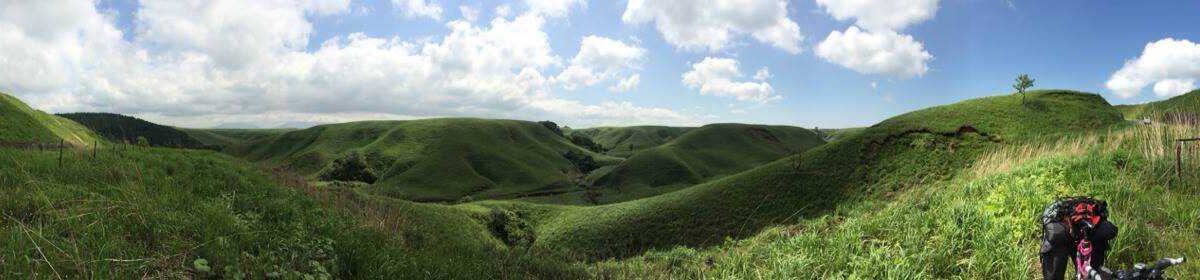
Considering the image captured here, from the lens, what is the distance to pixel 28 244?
6.02 meters

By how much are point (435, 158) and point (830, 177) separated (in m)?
137

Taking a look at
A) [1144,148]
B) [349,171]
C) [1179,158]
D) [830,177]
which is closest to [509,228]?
[830,177]

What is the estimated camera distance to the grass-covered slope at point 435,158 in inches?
5527

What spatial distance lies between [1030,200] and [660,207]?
40.4 m

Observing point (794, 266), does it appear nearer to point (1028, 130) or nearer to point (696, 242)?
point (696, 242)

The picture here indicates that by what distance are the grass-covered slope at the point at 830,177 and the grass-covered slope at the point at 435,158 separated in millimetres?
89538

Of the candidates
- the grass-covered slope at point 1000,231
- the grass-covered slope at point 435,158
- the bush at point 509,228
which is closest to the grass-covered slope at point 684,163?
Result: the grass-covered slope at point 435,158

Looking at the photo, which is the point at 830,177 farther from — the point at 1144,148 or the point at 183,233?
the point at 183,233

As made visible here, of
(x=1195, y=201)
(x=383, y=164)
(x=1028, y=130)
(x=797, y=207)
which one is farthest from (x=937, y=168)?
(x=383, y=164)

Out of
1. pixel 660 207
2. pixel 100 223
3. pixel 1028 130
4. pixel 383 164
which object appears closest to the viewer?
pixel 100 223

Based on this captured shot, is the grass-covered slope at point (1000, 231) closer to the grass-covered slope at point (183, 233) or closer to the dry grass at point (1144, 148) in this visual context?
the dry grass at point (1144, 148)

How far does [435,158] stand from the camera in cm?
15875

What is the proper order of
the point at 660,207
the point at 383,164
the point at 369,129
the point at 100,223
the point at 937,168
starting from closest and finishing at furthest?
the point at 100,223 → the point at 937,168 → the point at 660,207 → the point at 383,164 → the point at 369,129

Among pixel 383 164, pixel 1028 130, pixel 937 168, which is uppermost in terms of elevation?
pixel 1028 130
